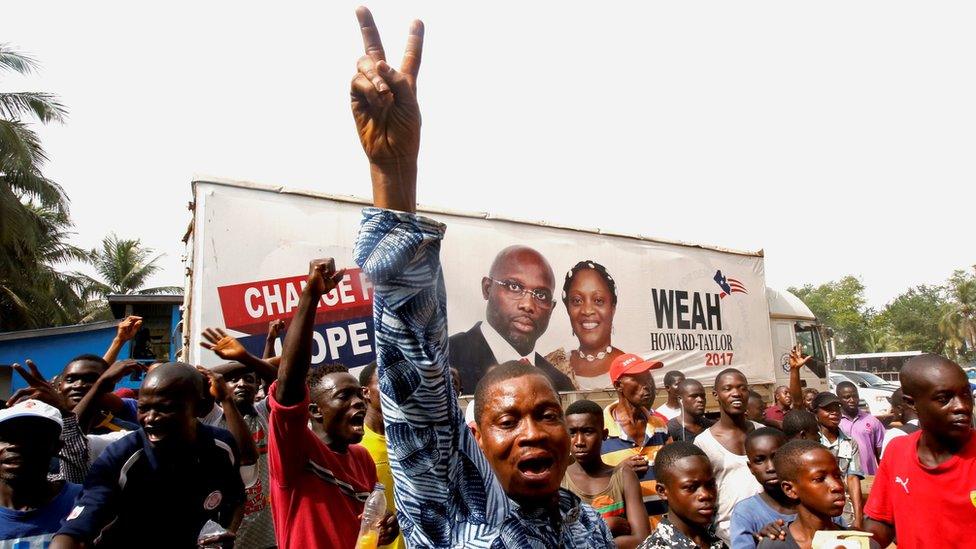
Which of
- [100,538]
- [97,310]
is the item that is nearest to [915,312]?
[97,310]

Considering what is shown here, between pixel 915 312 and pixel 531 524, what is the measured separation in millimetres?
68079

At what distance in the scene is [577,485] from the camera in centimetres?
354

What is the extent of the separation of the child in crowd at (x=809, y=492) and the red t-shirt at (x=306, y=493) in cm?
170

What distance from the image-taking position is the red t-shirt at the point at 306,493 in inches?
96.9

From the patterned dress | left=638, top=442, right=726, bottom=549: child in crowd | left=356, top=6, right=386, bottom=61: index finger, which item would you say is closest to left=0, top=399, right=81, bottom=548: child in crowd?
the patterned dress

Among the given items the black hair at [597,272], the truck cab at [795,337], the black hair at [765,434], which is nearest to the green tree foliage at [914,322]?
the truck cab at [795,337]

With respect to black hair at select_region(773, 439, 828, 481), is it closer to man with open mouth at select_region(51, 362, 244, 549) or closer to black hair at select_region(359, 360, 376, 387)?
black hair at select_region(359, 360, 376, 387)

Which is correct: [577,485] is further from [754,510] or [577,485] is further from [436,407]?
[436,407]

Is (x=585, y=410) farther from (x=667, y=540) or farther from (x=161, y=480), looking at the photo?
(x=161, y=480)

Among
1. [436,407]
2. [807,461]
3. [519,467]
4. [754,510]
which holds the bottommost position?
[754,510]

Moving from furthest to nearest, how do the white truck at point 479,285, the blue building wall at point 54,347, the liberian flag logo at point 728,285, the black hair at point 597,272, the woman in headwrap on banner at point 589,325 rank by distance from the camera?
the blue building wall at point 54,347
the liberian flag logo at point 728,285
the black hair at point 597,272
the woman in headwrap on banner at point 589,325
the white truck at point 479,285

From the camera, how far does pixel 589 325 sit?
8.95 m

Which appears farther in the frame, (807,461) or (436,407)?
(807,461)

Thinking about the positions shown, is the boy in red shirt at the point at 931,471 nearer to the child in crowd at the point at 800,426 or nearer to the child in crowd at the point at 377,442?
the child in crowd at the point at 800,426
